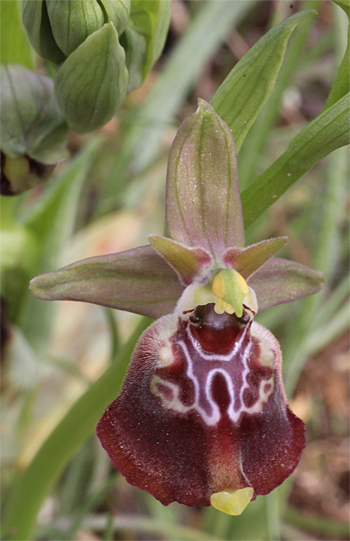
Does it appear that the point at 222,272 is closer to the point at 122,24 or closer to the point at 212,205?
the point at 212,205

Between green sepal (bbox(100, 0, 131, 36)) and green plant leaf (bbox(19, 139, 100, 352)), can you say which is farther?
green plant leaf (bbox(19, 139, 100, 352))

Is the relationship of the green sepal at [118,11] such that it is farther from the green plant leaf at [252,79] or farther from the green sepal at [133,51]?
the green plant leaf at [252,79]

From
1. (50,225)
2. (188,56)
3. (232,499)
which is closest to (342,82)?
(232,499)

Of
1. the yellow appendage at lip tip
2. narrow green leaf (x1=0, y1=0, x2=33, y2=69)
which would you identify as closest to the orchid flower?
the yellow appendage at lip tip

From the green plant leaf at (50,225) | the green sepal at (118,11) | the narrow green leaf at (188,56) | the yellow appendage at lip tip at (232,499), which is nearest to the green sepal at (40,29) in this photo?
the green sepal at (118,11)

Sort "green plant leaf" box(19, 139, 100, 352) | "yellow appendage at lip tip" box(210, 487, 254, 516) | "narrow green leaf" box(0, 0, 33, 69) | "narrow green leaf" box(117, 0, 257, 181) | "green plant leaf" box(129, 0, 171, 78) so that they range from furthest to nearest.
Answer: "narrow green leaf" box(117, 0, 257, 181), "green plant leaf" box(19, 139, 100, 352), "narrow green leaf" box(0, 0, 33, 69), "green plant leaf" box(129, 0, 171, 78), "yellow appendage at lip tip" box(210, 487, 254, 516)

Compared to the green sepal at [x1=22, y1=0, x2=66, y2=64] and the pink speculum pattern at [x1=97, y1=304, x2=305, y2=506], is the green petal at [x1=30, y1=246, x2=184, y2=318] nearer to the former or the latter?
the pink speculum pattern at [x1=97, y1=304, x2=305, y2=506]

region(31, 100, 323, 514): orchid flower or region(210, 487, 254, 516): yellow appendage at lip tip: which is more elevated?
region(31, 100, 323, 514): orchid flower
